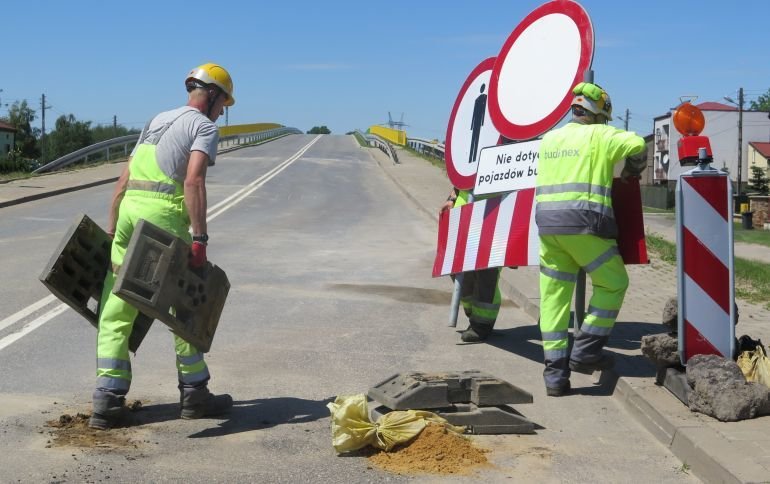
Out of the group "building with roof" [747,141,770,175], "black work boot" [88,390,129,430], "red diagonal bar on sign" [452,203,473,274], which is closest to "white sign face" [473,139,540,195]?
"red diagonal bar on sign" [452,203,473,274]

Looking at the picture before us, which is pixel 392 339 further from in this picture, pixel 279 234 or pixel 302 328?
pixel 279 234

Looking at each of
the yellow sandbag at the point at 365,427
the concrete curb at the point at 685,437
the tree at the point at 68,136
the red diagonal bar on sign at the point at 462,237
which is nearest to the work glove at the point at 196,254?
the yellow sandbag at the point at 365,427

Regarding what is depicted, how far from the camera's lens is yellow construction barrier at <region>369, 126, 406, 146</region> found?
192 feet

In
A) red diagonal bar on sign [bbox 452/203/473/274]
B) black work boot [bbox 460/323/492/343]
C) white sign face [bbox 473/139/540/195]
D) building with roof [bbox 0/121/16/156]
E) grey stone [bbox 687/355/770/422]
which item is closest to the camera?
grey stone [bbox 687/355/770/422]

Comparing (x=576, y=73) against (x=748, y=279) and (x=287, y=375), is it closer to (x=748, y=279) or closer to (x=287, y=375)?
(x=287, y=375)

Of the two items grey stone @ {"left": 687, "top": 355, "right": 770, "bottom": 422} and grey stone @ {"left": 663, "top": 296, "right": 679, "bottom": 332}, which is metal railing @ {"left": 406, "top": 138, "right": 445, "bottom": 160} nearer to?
grey stone @ {"left": 663, "top": 296, "right": 679, "bottom": 332}

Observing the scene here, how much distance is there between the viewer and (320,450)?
16.7ft

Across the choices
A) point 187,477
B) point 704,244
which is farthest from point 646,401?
point 187,477

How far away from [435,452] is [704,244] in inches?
79.9

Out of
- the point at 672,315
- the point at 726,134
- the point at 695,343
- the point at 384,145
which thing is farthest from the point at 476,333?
the point at 726,134

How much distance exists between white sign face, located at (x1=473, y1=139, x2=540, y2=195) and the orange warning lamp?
5.12 feet

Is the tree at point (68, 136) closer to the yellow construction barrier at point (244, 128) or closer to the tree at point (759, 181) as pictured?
the yellow construction barrier at point (244, 128)

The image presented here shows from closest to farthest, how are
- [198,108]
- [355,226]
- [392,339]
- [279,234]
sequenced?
[198,108] → [392,339] → [279,234] → [355,226]

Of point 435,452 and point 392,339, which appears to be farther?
point 392,339
